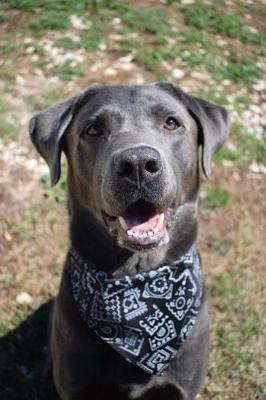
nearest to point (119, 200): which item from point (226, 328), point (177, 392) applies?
point (177, 392)

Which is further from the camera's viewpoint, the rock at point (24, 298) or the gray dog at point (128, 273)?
the rock at point (24, 298)

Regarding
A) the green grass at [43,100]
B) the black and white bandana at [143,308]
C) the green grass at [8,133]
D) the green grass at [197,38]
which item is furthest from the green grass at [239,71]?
the black and white bandana at [143,308]

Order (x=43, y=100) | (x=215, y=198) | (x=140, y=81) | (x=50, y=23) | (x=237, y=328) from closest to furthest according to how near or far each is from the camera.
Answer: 1. (x=237, y=328)
2. (x=215, y=198)
3. (x=43, y=100)
4. (x=140, y=81)
5. (x=50, y=23)

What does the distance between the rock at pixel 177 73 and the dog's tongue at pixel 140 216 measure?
344 centimetres

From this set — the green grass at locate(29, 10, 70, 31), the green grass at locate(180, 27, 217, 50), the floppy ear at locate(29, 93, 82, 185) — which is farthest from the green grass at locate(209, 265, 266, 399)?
the green grass at locate(29, 10, 70, 31)

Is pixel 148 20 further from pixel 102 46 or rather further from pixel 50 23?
pixel 50 23

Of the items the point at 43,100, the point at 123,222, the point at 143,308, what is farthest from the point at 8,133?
the point at 123,222

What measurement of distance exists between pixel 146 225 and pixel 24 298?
1958 millimetres

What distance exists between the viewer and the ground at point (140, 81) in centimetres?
450

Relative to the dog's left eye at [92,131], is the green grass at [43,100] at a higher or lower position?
lower

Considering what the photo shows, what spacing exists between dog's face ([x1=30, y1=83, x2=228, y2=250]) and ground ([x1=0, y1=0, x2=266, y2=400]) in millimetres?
1503

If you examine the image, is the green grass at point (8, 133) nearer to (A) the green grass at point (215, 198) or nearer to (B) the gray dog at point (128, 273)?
(A) the green grass at point (215, 198)

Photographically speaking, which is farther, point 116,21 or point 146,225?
point 116,21

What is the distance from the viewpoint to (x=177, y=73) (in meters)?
6.42
